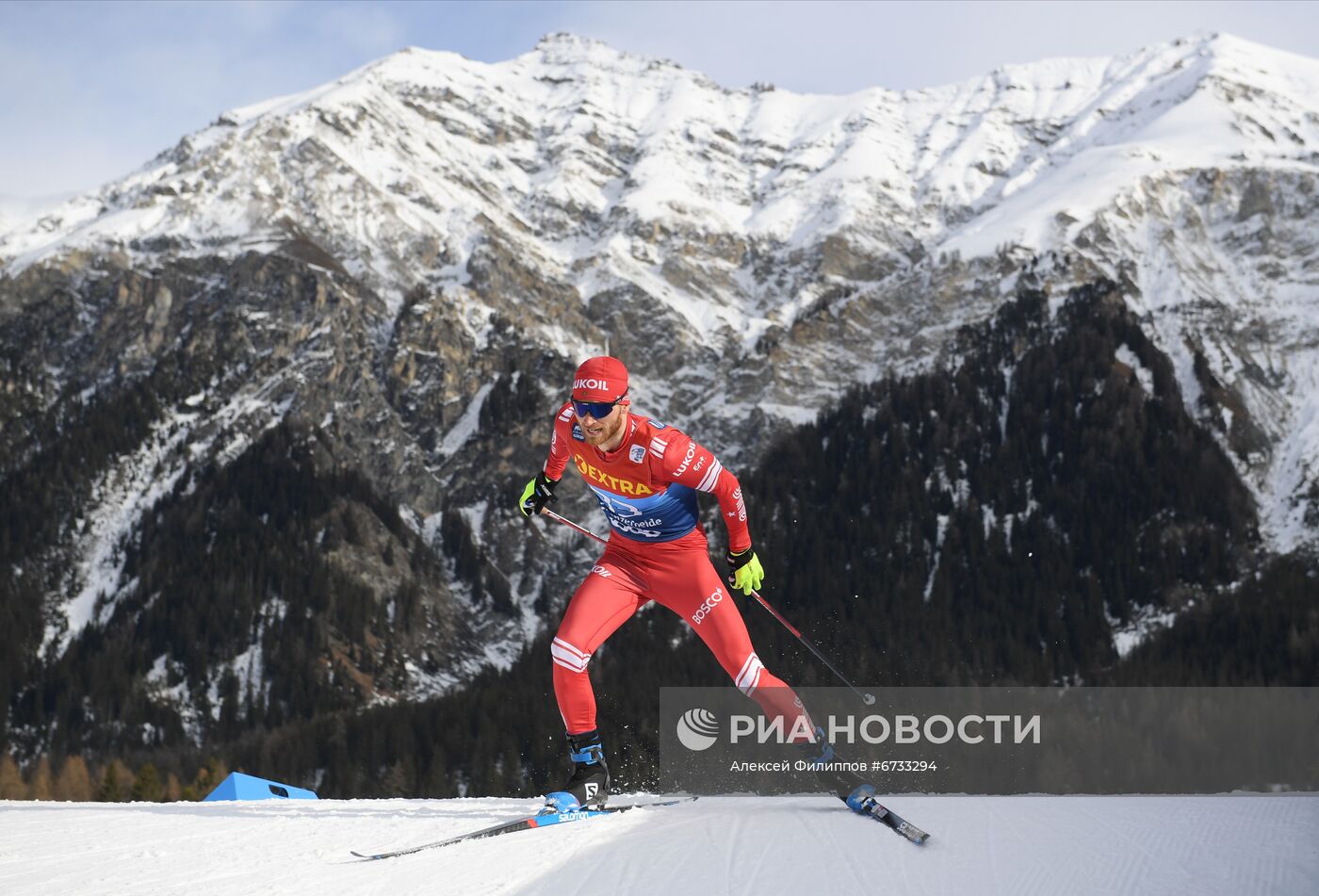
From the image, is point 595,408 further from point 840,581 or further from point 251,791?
point 840,581

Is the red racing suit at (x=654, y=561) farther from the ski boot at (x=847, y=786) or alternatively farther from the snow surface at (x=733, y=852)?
the snow surface at (x=733, y=852)

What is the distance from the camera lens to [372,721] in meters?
100

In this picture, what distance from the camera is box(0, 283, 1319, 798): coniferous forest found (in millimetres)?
98250

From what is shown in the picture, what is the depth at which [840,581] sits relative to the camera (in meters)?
136

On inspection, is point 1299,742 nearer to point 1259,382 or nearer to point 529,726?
point 529,726

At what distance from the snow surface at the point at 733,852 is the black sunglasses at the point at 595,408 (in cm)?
300

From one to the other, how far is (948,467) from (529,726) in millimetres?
84954

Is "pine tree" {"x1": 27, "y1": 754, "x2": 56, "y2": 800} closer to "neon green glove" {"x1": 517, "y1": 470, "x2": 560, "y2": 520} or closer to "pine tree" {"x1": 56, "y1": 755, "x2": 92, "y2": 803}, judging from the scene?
"pine tree" {"x1": 56, "y1": 755, "x2": 92, "y2": 803}

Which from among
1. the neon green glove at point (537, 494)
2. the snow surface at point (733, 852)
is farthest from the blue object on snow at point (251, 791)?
the neon green glove at point (537, 494)

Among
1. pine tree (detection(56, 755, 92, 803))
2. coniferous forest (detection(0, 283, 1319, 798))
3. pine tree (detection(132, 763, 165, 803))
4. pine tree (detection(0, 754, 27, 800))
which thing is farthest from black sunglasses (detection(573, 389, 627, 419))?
pine tree (detection(0, 754, 27, 800))

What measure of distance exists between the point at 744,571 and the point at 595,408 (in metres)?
1.72

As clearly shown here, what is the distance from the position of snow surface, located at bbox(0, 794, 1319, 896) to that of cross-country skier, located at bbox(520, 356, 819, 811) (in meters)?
0.86

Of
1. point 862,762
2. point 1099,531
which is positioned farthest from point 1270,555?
point 862,762

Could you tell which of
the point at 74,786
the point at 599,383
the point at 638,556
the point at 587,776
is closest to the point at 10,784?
the point at 74,786
